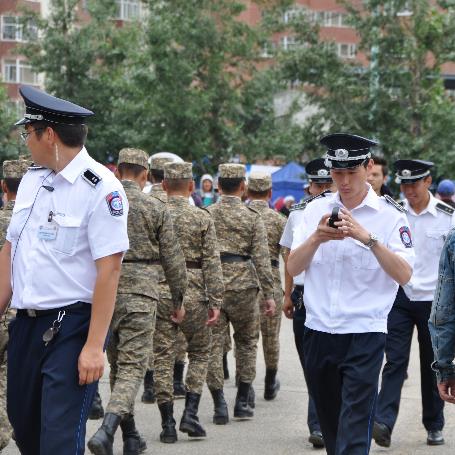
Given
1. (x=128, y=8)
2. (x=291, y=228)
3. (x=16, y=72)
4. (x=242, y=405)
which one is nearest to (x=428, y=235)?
(x=291, y=228)

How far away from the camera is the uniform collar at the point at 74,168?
5.68 metres

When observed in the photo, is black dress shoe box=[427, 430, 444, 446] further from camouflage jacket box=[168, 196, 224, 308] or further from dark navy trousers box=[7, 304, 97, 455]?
dark navy trousers box=[7, 304, 97, 455]

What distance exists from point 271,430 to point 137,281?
2.16m

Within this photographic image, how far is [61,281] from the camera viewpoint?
5.61m

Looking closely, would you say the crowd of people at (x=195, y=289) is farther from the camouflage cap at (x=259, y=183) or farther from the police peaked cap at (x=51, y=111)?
the camouflage cap at (x=259, y=183)

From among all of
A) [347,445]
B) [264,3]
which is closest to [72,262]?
[347,445]

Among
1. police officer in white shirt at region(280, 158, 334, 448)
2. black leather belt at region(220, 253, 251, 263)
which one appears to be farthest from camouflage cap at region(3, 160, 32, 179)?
black leather belt at region(220, 253, 251, 263)

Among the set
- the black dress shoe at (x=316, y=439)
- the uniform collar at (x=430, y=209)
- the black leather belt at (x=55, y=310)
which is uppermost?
the black leather belt at (x=55, y=310)

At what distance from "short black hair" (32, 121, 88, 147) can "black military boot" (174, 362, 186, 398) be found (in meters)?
5.98

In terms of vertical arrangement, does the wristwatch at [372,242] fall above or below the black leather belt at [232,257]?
above

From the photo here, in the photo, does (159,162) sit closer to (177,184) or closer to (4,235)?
(177,184)

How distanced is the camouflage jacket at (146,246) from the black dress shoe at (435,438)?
2341 mm

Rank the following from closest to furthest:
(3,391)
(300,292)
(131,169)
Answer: (3,391) → (131,169) → (300,292)

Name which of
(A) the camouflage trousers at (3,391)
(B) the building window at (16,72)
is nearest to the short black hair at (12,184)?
(A) the camouflage trousers at (3,391)
